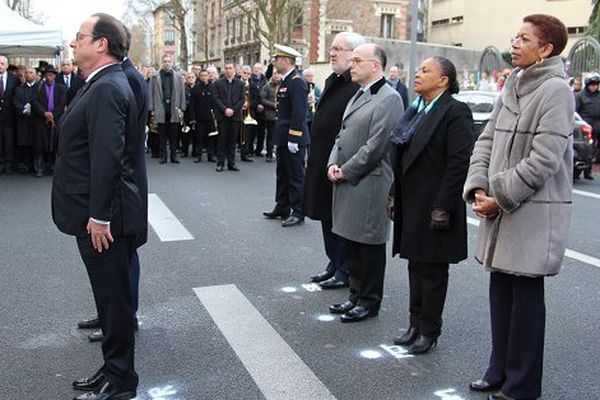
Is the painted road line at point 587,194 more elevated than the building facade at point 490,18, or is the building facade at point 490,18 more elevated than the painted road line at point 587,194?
the building facade at point 490,18

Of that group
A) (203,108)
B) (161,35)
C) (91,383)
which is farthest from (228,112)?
(161,35)

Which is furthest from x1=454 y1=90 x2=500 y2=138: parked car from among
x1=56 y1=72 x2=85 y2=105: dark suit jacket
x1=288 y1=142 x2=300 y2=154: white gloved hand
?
x1=56 y1=72 x2=85 y2=105: dark suit jacket

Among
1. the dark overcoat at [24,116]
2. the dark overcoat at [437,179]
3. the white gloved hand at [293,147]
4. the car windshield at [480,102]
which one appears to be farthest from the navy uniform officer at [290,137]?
the car windshield at [480,102]

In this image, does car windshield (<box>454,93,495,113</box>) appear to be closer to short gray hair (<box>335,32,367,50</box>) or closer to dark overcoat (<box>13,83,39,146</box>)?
dark overcoat (<box>13,83,39,146</box>)

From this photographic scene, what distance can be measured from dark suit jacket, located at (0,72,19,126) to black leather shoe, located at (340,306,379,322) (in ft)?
31.3

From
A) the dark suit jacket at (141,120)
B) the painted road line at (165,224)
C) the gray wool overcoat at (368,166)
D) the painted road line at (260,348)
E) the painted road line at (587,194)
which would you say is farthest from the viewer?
the painted road line at (587,194)

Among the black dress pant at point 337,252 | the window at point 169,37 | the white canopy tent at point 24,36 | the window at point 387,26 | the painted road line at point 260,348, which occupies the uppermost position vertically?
the window at point 169,37

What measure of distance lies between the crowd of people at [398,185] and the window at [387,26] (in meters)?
53.1

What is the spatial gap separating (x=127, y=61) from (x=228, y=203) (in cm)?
583

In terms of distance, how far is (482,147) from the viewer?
3.87 m

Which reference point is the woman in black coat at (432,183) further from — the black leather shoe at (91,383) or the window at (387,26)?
the window at (387,26)

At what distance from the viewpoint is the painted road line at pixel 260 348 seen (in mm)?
4020

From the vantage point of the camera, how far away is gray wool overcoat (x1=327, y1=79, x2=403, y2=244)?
16.1 ft

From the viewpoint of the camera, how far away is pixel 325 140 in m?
5.83
